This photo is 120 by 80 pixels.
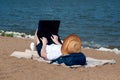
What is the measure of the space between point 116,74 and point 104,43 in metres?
10.1

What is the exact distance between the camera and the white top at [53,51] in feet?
36.4

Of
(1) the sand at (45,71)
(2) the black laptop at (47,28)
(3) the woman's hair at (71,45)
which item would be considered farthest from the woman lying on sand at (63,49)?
(1) the sand at (45,71)

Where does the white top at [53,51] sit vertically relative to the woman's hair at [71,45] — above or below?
below

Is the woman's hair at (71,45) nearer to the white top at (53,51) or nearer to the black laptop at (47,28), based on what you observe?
the white top at (53,51)

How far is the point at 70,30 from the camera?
2525 cm

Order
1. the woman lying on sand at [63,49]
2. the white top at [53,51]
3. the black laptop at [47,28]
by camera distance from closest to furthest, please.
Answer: the woman lying on sand at [63,49] < the white top at [53,51] < the black laptop at [47,28]

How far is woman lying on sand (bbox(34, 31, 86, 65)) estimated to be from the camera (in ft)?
35.5

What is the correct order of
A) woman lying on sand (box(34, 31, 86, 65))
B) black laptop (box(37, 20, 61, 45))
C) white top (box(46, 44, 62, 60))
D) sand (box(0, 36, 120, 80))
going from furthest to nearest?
black laptop (box(37, 20, 61, 45)), white top (box(46, 44, 62, 60)), woman lying on sand (box(34, 31, 86, 65)), sand (box(0, 36, 120, 80))

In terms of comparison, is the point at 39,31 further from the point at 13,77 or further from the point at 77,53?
the point at 13,77

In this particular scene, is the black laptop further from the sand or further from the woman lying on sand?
the sand

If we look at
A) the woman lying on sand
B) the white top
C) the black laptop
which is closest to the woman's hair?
the woman lying on sand

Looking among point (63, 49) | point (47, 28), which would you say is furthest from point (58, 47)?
point (47, 28)

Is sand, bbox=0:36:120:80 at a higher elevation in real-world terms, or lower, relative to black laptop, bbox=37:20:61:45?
lower

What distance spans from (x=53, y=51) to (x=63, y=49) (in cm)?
29
